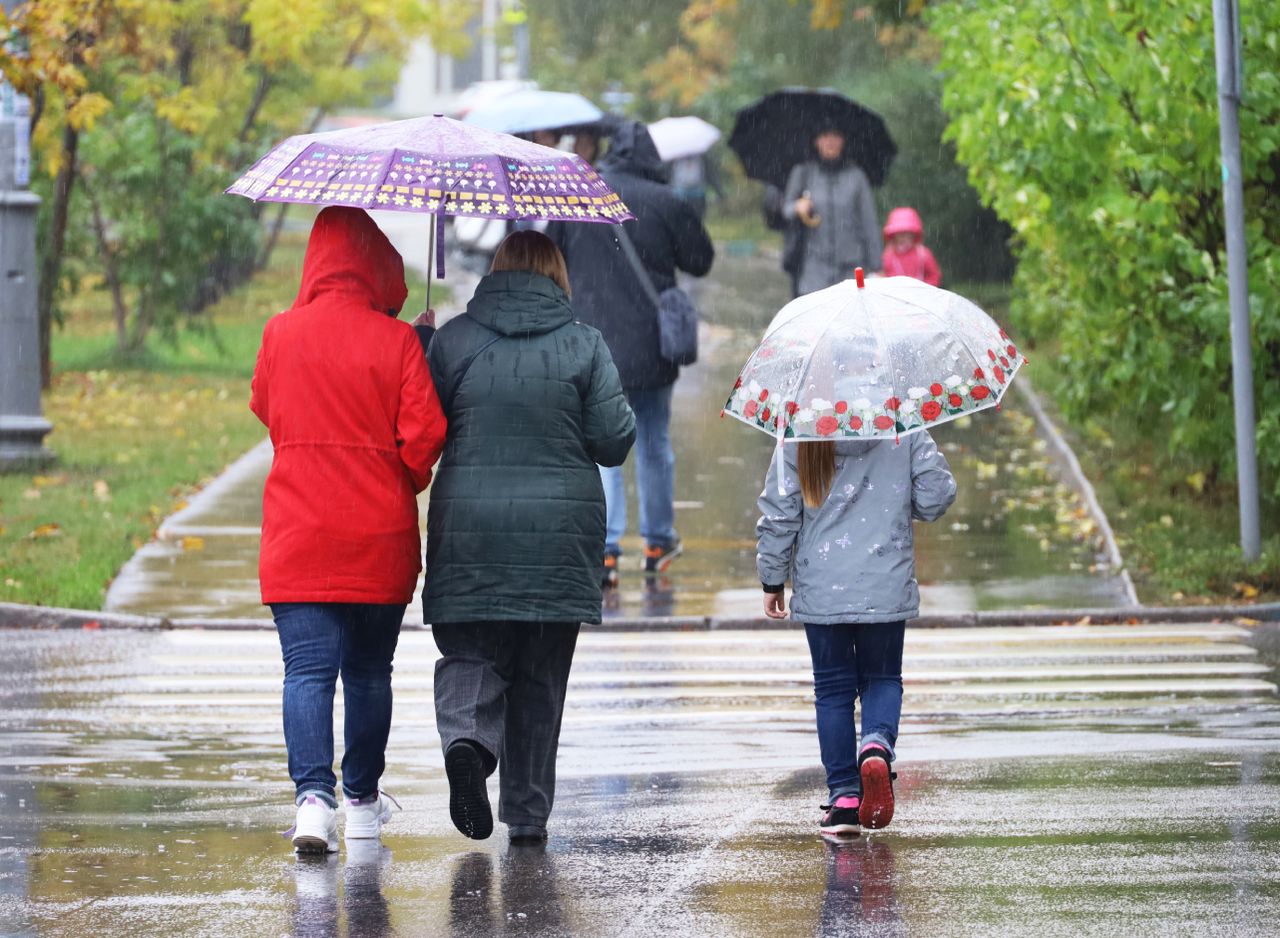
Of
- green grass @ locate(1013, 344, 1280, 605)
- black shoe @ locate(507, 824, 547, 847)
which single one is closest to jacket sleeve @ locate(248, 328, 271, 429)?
black shoe @ locate(507, 824, 547, 847)

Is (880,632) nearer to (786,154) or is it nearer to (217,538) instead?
(217,538)

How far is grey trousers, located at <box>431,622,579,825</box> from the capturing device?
6.17 metres

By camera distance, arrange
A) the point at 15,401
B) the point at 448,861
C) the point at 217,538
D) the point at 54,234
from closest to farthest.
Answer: the point at 448,861
the point at 217,538
the point at 15,401
the point at 54,234

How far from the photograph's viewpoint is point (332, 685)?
621cm

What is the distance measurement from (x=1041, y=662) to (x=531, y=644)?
3.80 m

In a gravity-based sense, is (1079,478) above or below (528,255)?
below

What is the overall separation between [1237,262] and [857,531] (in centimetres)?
525

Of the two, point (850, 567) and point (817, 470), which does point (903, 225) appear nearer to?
point (817, 470)

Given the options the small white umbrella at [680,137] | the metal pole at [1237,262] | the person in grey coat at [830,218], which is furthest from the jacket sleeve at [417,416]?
the small white umbrella at [680,137]

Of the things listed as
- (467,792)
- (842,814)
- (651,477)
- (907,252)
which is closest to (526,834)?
(467,792)

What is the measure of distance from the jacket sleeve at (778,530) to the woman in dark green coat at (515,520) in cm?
45

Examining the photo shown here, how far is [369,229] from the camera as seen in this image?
6.23m

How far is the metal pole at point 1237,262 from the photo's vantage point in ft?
35.1

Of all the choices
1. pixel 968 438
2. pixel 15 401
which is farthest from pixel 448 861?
pixel 968 438
